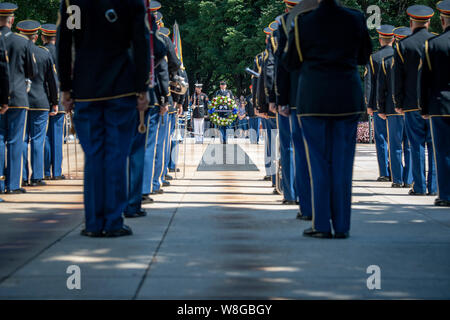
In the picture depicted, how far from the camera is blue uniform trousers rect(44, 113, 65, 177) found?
13.3 metres

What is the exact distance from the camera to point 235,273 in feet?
17.5

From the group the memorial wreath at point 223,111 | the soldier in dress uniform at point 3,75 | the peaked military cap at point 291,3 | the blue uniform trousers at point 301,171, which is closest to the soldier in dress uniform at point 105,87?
the blue uniform trousers at point 301,171

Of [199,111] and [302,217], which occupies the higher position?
[199,111]

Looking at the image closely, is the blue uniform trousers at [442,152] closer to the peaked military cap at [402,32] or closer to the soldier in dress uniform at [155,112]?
the peaked military cap at [402,32]

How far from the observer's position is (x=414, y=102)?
36.1ft

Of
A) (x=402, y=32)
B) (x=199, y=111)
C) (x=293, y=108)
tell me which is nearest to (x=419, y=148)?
(x=402, y=32)

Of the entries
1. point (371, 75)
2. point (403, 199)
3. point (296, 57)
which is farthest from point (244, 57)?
point (296, 57)

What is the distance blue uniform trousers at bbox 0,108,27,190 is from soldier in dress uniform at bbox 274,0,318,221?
4308mm

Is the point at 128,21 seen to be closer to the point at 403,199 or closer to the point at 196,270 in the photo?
the point at 196,270

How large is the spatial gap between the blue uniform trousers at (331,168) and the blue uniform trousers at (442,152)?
301 centimetres

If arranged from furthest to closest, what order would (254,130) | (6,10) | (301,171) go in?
(254,130), (6,10), (301,171)

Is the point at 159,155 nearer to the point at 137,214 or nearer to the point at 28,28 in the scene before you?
the point at 137,214

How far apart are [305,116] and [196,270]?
6.74 ft

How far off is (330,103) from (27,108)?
5.61 meters
